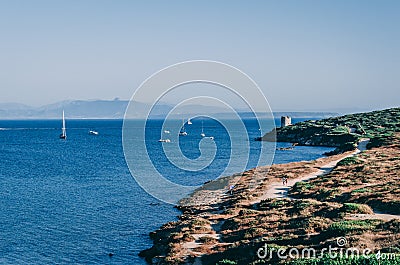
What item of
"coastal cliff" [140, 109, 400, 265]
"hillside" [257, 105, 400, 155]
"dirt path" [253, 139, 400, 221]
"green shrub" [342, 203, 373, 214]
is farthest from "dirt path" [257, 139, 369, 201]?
"hillside" [257, 105, 400, 155]

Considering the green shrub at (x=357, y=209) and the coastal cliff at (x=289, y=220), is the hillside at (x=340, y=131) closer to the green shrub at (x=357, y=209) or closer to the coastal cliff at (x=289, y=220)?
the coastal cliff at (x=289, y=220)

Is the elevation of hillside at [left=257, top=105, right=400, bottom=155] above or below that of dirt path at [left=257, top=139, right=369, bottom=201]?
above

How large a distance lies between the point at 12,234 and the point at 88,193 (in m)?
20.8

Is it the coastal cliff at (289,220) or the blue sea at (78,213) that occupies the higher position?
the coastal cliff at (289,220)

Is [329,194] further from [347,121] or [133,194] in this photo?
[347,121]

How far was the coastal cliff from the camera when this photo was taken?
2686 centimetres

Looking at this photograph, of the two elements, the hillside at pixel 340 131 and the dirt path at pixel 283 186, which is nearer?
the dirt path at pixel 283 186

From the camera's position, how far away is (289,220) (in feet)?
117

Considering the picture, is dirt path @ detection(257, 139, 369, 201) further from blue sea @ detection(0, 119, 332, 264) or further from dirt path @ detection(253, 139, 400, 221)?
blue sea @ detection(0, 119, 332, 264)

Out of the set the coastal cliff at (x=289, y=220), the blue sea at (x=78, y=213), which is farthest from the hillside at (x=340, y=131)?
the coastal cliff at (x=289, y=220)

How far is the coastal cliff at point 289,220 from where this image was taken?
88.1 ft

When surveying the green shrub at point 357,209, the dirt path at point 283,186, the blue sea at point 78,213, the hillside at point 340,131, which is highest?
the hillside at point 340,131

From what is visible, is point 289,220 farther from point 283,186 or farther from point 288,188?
point 283,186

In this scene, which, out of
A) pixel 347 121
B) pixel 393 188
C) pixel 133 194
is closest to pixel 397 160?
pixel 393 188
